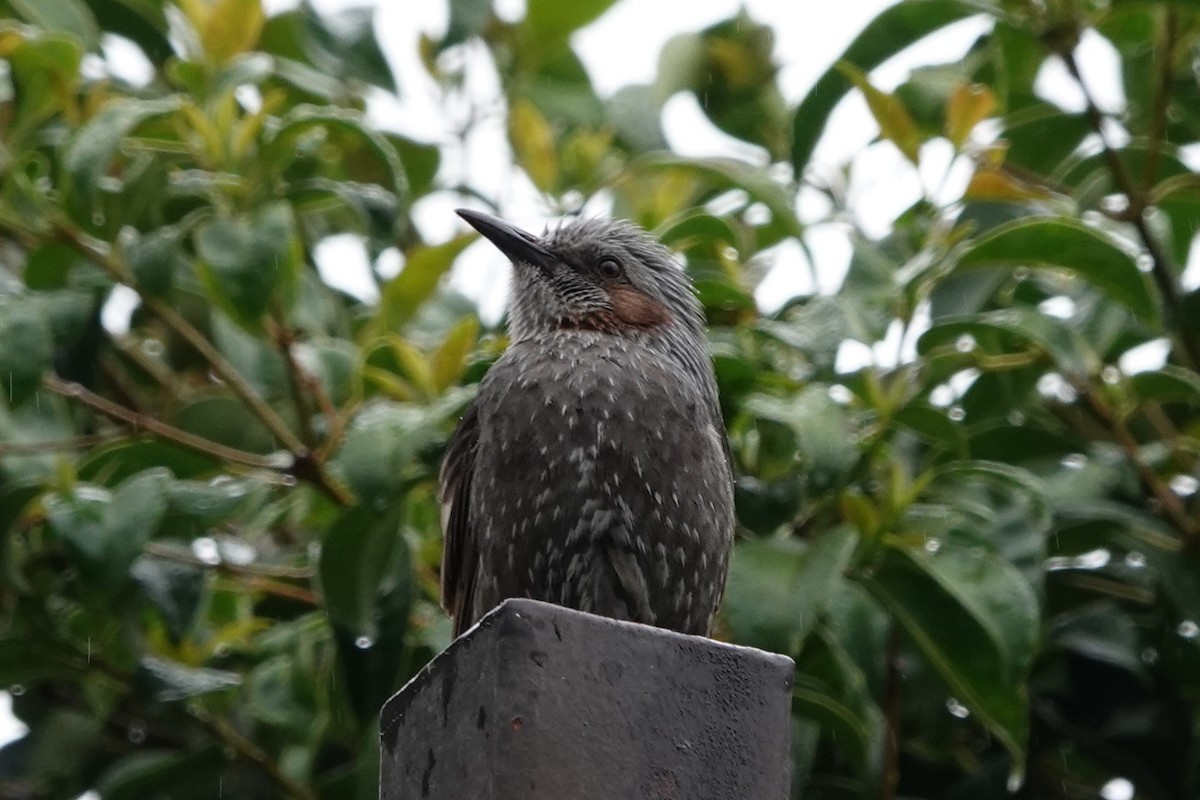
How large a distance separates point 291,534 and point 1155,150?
7.46 ft

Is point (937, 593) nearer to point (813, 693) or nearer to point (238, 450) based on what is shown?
point (813, 693)

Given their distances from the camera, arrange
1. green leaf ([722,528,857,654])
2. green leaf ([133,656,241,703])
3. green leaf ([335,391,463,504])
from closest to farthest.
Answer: green leaf ([722,528,857,654]) < green leaf ([335,391,463,504]) < green leaf ([133,656,241,703])

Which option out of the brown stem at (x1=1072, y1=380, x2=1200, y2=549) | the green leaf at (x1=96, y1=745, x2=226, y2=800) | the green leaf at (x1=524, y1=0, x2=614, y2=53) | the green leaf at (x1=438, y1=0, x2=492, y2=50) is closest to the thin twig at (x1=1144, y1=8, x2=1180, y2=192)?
the brown stem at (x1=1072, y1=380, x2=1200, y2=549)

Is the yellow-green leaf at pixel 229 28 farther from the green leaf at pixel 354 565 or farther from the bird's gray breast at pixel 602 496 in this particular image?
the green leaf at pixel 354 565

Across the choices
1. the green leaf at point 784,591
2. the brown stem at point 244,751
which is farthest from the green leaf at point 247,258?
the green leaf at point 784,591

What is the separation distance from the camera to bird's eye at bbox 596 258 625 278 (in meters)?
4.13

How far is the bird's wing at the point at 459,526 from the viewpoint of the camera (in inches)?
139

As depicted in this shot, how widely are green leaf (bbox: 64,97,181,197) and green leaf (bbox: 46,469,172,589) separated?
593 millimetres

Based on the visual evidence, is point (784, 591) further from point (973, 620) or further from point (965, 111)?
point (965, 111)

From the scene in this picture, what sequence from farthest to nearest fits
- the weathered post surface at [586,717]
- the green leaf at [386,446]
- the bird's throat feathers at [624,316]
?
the bird's throat feathers at [624,316] → the green leaf at [386,446] → the weathered post surface at [586,717]

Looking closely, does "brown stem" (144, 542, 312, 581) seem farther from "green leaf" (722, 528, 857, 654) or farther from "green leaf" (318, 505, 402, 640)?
"green leaf" (722, 528, 857, 654)

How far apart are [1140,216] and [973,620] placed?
3.32 ft

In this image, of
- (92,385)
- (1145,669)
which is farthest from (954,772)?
(92,385)

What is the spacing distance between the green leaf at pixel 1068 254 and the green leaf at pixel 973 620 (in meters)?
0.58
